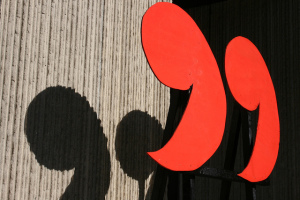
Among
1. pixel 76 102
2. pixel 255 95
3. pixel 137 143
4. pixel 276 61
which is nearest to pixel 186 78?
pixel 76 102

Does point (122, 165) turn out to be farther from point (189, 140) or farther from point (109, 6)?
point (109, 6)

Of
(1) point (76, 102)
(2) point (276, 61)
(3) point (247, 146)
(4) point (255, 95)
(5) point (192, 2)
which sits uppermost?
(5) point (192, 2)

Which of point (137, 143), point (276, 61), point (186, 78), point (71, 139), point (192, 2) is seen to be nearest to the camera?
point (186, 78)

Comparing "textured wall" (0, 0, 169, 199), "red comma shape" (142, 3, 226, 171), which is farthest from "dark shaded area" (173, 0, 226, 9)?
"red comma shape" (142, 3, 226, 171)

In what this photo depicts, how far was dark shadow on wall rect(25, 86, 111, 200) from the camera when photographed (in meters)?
3.10

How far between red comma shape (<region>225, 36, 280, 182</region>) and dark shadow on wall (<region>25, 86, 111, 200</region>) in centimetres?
111

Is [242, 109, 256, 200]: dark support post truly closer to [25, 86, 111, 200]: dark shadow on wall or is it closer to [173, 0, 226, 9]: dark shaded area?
[25, 86, 111, 200]: dark shadow on wall

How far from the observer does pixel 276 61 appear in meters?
6.48

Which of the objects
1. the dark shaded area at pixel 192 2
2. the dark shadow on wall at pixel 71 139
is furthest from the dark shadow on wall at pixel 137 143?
the dark shaded area at pixel 192 2

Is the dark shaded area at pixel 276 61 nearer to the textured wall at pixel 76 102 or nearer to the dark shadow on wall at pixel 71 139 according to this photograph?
the textured wall at pixel 76 102

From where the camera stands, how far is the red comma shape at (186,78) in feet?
9.80

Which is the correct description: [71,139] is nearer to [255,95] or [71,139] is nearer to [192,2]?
[255,95]

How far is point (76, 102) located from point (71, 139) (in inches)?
10.9

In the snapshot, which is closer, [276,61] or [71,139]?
[71,139]
